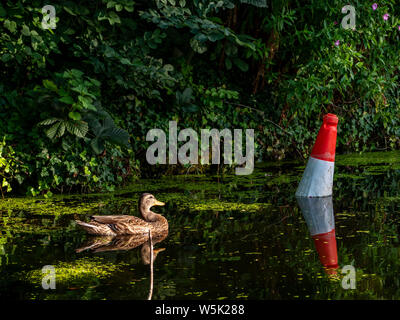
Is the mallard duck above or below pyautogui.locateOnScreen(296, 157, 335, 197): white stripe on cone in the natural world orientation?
below

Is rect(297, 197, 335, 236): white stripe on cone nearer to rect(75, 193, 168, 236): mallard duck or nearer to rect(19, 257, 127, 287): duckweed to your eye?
rect(75, 193, 168, 236): mallard duck

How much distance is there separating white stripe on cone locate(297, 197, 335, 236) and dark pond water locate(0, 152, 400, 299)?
0.10 m

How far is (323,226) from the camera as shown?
7961 millimetres

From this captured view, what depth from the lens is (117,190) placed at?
10656mm

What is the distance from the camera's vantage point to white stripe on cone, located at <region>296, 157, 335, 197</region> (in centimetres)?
961

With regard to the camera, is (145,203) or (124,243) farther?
(145,203)

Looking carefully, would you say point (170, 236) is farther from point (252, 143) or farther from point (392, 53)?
point (392, 53)

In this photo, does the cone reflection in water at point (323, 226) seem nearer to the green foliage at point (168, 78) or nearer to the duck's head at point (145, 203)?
the duck's head at point (145, 203)

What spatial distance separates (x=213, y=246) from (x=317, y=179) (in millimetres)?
3036

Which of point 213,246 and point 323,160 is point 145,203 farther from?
point 323,160

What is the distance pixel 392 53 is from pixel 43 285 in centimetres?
1042

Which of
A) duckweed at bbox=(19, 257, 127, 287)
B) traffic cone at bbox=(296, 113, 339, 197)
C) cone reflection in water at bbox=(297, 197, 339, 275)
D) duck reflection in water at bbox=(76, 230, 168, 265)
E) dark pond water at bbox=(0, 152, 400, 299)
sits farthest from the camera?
traffic cone at bbox=(296, 113, 339, 197)

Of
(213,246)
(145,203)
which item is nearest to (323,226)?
(213,246)

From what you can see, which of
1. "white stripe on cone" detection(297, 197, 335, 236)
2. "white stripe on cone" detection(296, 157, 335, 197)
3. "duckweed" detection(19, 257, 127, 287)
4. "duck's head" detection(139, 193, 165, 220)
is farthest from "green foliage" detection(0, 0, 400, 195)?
"duckweed" detection(19, 257, 127, 287)
